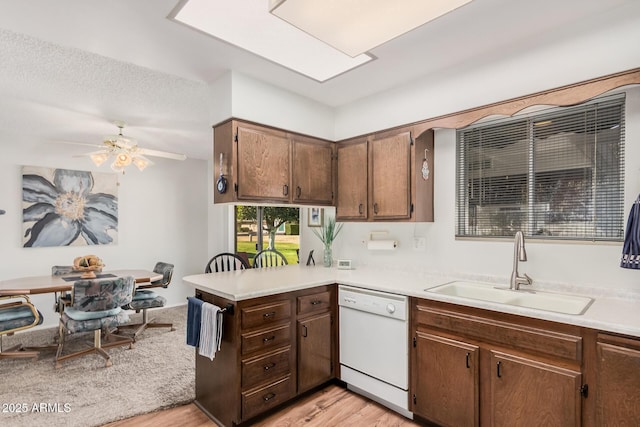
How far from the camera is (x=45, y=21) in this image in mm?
1809

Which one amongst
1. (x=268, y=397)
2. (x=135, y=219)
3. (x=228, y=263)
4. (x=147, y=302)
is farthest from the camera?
(x=135, y=219)

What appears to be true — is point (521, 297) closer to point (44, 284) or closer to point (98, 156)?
point (98, 156)

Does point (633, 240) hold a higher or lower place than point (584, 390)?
higher

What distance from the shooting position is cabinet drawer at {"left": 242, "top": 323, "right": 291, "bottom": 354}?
83.0 inches

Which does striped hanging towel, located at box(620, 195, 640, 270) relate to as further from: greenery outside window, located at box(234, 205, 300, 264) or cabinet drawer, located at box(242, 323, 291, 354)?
greenery outside window, located at box(234, 205, 300, 264)

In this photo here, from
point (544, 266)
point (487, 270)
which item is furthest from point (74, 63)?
point (544, 266)

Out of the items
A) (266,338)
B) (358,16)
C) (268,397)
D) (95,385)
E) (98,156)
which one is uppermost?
(358,16)

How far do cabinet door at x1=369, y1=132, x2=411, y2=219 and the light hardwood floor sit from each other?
1441 mm

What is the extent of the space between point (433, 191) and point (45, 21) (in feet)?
9.05

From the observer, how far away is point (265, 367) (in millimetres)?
2197

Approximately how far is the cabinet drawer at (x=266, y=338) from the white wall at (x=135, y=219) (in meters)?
3.38

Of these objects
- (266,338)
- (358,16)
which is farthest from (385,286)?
(358,16)

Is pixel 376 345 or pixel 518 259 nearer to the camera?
pixel 518 259

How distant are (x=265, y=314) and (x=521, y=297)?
1.66 metres
